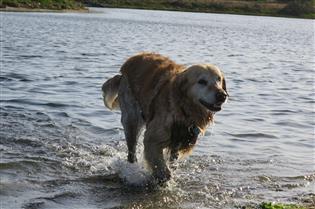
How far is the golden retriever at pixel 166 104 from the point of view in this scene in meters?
7.70

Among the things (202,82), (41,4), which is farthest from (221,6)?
(202,82)

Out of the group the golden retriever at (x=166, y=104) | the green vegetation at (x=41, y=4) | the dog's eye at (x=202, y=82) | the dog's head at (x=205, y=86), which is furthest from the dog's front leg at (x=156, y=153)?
the green vegetation at (x=41, y=4)

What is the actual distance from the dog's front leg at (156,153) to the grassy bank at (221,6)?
108172mm

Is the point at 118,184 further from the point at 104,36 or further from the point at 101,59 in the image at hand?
the point at 104,36

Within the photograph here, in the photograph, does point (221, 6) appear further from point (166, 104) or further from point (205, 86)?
point (205, 86)

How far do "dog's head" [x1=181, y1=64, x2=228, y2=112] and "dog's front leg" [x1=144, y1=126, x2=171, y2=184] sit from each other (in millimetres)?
773

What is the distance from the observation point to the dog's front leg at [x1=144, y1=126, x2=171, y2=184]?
8141 mm

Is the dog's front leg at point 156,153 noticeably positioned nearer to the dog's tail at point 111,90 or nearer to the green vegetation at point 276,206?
the green vegetation at point 276,206

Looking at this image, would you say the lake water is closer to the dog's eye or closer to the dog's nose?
the dog's nose

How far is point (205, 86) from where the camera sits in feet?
25.1

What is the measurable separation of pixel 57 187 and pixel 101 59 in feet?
58.1

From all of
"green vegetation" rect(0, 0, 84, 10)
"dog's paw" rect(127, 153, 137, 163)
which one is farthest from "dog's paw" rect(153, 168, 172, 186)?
"green vegetation" rect(0, 0, 84, 10)

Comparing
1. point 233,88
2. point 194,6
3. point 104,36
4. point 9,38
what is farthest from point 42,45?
point 194,6

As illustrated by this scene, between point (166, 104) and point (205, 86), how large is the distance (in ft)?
2.49
